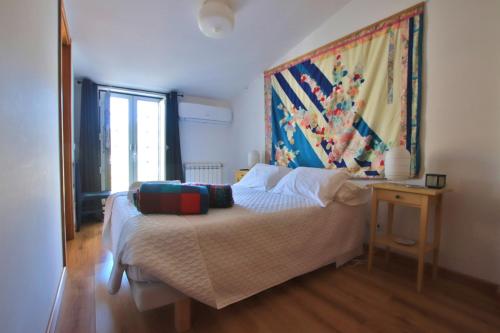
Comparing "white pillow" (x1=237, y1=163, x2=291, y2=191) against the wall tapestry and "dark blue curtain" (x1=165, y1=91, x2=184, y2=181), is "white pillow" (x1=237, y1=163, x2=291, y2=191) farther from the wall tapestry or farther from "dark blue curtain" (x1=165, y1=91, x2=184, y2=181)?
"dark blue curtain" (x1=165, y1=91, x2=184, y2=181)

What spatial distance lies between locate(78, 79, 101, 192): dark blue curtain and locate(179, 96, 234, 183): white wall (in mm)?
1193

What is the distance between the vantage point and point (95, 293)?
1.65m

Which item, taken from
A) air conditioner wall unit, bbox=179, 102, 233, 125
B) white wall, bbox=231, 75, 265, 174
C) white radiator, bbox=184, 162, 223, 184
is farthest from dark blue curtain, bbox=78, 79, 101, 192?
white wall, bbox=231, 75, 265, 174

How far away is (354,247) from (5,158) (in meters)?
2.34

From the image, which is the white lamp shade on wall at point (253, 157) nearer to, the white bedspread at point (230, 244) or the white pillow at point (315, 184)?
the white pillow at point (315, 184)

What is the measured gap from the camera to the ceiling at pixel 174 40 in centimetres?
229

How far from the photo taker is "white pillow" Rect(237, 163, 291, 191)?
2703mm

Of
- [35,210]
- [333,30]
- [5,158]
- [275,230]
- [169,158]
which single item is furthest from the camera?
[169,158]

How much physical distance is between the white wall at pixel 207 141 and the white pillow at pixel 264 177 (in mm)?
1538

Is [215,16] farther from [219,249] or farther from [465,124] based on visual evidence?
[465,124]

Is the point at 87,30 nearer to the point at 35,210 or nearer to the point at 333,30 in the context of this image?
the point at 35,210

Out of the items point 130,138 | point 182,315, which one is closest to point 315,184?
point 182,315

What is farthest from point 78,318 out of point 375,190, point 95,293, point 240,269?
point 375,190

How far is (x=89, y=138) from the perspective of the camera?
3.25m
